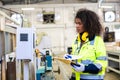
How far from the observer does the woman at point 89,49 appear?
1648mm

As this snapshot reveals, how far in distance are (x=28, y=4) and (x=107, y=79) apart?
28.8 feet

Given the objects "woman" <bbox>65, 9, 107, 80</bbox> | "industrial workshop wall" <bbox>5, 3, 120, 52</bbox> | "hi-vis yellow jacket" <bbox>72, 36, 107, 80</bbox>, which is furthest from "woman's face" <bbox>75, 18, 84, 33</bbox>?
"industrial workshop wall" <bbox>5, 3, 120, 52</bbox>

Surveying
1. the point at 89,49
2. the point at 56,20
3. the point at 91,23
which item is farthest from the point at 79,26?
the point at 56,20

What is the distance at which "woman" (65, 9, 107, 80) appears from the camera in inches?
64.9

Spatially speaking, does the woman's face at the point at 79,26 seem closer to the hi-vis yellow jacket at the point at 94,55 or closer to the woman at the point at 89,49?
the woman at the point at 89,49

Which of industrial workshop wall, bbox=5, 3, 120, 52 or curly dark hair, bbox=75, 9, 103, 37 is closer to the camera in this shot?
curly dark hair, bbox=75, 9, 103, 37

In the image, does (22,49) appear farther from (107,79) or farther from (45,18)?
(45,18)

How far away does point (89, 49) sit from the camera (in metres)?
1.68

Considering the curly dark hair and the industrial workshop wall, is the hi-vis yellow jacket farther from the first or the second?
the industrial workshop wall

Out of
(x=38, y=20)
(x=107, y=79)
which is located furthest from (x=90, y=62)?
(x=38, y=20)

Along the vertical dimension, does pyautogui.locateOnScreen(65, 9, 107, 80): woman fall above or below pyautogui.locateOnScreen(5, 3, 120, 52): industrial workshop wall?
below

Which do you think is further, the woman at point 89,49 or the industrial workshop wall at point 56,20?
the industrial workshop wall at point 56,20

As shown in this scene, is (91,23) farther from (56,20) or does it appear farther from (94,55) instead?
(56,20)

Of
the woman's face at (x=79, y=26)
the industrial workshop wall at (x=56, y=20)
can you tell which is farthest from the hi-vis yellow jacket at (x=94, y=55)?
the industrial workshop wall at (x=56, y=20)
